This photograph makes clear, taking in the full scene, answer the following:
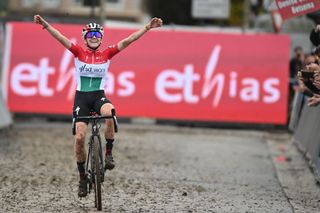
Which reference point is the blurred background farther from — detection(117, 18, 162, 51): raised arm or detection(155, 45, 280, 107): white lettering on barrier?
detection(117, 18, 162, 51): raised arm

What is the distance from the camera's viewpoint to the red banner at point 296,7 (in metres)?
10.6

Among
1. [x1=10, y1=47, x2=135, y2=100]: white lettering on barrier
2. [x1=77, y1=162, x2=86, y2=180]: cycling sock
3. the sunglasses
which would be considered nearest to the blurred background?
[x1=10, y1=47, x2=135, y2=100]: white lettering on barrier

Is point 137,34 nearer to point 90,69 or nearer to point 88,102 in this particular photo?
point 90,69

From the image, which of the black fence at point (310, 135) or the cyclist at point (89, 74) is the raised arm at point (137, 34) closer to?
the cyclist at point (89, 74)

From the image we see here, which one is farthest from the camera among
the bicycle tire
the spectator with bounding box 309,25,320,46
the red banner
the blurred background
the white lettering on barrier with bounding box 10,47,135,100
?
the white lettering on barrier with bounding box 10,47,135,100

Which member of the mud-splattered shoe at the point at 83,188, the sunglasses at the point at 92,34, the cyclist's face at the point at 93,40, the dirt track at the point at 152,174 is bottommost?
the dirt track at the point at 152,174

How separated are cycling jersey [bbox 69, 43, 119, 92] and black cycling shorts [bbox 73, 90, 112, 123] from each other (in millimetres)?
61

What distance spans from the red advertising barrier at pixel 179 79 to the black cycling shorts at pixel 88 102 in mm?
9889

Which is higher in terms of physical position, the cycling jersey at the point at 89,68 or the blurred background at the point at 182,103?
the cycling jersey at the point at 89,68

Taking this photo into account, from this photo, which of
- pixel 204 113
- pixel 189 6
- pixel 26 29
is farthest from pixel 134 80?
pixel 189 6

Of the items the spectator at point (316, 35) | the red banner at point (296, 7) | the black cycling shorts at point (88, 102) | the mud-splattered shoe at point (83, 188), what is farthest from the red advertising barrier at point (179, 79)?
the mud-splattered shoe at point (83, 188)

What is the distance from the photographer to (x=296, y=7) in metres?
11.0

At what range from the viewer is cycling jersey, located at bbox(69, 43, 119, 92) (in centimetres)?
860

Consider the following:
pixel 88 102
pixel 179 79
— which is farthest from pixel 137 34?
pixel 179 79
